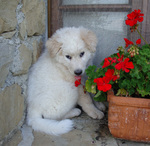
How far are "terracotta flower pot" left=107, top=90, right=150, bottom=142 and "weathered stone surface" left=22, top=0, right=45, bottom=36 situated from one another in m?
1.19

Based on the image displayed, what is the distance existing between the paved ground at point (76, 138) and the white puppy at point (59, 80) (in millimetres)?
89

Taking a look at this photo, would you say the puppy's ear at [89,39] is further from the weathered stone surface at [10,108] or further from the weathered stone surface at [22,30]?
the weathered stone surface at [10,108]

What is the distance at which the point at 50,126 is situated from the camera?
2.10 metres

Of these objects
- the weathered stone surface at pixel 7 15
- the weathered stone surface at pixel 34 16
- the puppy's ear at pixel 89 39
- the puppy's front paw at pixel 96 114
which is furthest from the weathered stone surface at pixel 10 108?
the puppy's ear at pixel 89 39

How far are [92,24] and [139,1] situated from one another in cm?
70

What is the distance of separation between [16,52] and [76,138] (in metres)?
1.11

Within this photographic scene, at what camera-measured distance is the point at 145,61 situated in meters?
1.78

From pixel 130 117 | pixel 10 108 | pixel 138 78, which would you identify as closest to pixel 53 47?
pixel 10 108

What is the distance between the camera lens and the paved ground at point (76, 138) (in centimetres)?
195

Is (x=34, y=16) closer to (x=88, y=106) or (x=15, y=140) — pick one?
(x=88, y=106)

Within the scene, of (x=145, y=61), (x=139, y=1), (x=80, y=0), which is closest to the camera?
(x=145, y=61)

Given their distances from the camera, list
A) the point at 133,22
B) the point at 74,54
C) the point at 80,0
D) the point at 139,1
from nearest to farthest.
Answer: the point at 133,22 < the point at 74,54 < the point at 139,1 < the point at 80,0

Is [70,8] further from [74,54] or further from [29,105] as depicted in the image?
[29,105]

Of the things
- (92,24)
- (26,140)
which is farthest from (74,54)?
(26,140)
